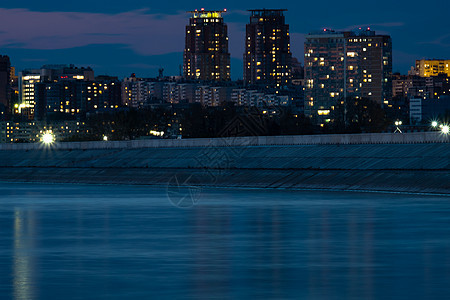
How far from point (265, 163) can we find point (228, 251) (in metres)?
54.8

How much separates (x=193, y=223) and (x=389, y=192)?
2408 centimetres

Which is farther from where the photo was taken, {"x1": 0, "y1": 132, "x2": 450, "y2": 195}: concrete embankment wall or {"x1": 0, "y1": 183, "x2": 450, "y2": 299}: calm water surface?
{"x1": 0, "y1": 132, "x2": 450, "y2": 195}: concrete embankment wall

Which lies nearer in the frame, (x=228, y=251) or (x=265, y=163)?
(x=228, y=251)

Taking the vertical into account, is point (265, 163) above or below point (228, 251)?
above

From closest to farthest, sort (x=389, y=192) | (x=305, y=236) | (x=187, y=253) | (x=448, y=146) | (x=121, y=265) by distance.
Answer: (x=121, y=265), (x=187, y=253), (x=305, y=236), (x=389, y=192), (x=448, y=146)

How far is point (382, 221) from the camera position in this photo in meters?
36.8

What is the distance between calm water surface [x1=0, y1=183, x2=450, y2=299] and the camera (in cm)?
1989

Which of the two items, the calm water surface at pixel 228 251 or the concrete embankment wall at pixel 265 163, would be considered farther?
the concrete embankment wall at pixel 265 163

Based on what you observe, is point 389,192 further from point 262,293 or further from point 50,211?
point 262,293

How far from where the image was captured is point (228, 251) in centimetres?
2692

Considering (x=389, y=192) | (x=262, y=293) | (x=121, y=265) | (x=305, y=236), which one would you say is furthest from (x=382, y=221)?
(x=389, y=192)

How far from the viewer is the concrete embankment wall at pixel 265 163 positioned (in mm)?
64500

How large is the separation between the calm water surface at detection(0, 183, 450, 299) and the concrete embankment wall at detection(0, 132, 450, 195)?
16.2m

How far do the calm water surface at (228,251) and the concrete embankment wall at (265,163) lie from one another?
637 inches
